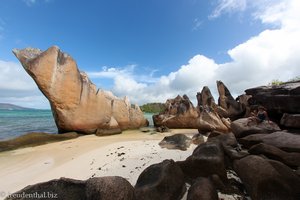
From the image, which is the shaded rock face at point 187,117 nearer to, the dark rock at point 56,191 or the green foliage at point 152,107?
the dark rock at point 56,191

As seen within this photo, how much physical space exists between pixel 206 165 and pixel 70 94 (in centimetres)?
1360

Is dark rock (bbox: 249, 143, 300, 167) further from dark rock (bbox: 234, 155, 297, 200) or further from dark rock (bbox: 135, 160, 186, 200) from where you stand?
dark rock (bbox: 135, 160, 186, 200)

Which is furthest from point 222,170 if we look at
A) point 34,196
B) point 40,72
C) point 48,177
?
point 40,72

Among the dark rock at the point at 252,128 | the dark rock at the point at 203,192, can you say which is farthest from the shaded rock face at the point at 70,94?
the dark rock at the point at 203,192

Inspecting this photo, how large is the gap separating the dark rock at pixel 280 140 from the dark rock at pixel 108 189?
5.10 m

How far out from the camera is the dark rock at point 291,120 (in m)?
6.94

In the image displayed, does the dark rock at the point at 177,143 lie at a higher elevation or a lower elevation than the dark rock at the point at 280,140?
lower

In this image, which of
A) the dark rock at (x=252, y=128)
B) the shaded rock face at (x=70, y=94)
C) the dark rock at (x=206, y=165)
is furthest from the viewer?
the shaded rock face at (x=70, y=94)

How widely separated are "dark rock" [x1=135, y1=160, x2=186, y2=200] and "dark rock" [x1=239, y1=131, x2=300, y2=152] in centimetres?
354

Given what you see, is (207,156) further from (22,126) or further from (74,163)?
(22,126)

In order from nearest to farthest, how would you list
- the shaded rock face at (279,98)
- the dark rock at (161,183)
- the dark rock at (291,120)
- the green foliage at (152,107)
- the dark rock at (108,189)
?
1. the dark rock at (108,189)
2. the dark rock at (161,183)
3. the dark rock at (291,120)
4. the shaded rock face at (279,98)
5. the green foliage at (152,107)

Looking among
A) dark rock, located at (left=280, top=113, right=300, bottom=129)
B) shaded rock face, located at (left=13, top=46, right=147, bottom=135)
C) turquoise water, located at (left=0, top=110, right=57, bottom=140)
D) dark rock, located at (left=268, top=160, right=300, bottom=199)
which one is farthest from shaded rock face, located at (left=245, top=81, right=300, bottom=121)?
turquoise water, located at (left=0, top=110, right=57, bottom=140)

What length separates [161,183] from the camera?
4.54m

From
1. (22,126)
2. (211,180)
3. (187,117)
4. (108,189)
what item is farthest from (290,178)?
(22,126)
